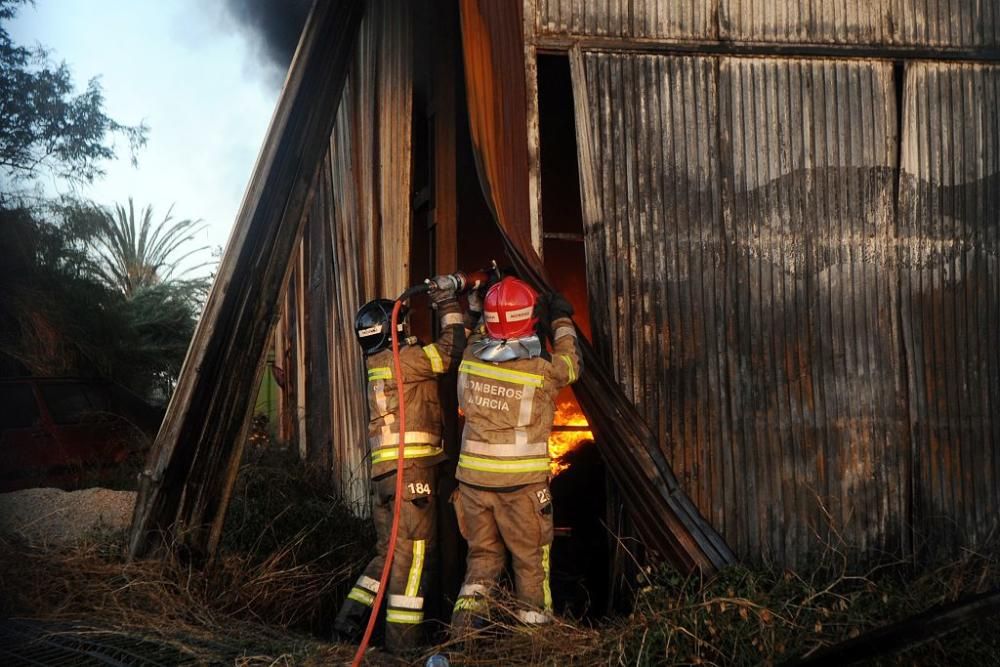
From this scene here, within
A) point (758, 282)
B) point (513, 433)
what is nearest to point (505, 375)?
point (513, 433)

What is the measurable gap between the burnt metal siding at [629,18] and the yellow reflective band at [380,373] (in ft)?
8.04

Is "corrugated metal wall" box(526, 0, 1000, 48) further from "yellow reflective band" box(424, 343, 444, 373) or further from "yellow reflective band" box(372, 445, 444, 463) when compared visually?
"yellow reflective band" box(372, 445, 444, 463)

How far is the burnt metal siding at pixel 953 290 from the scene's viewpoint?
5.50 metres

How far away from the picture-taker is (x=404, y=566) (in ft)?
16.6

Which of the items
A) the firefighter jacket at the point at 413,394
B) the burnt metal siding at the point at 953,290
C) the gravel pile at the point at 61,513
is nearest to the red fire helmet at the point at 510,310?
the firefighter jacket at the point at 413,394

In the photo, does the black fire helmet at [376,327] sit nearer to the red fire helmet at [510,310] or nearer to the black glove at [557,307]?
the red fire helmet at [510,310]

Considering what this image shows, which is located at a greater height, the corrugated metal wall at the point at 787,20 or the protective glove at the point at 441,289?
the corrugated metal wall at the point at 787,20

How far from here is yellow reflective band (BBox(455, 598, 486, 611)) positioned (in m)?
4.49

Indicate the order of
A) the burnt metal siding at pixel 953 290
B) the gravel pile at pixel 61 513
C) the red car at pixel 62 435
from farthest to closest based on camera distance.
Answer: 1. the red car at pixel 62 435
2. the gravel pile at pixel 61 513
3. the burnt metal siding at pixel 953 290

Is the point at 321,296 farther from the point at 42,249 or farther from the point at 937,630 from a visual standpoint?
the point at 42,249

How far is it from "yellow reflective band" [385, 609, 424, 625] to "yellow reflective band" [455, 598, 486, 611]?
0.45 metres

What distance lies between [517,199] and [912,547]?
3442 mm

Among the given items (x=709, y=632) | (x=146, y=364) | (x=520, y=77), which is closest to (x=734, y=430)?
(x=709, y=632)

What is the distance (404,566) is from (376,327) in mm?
1480
